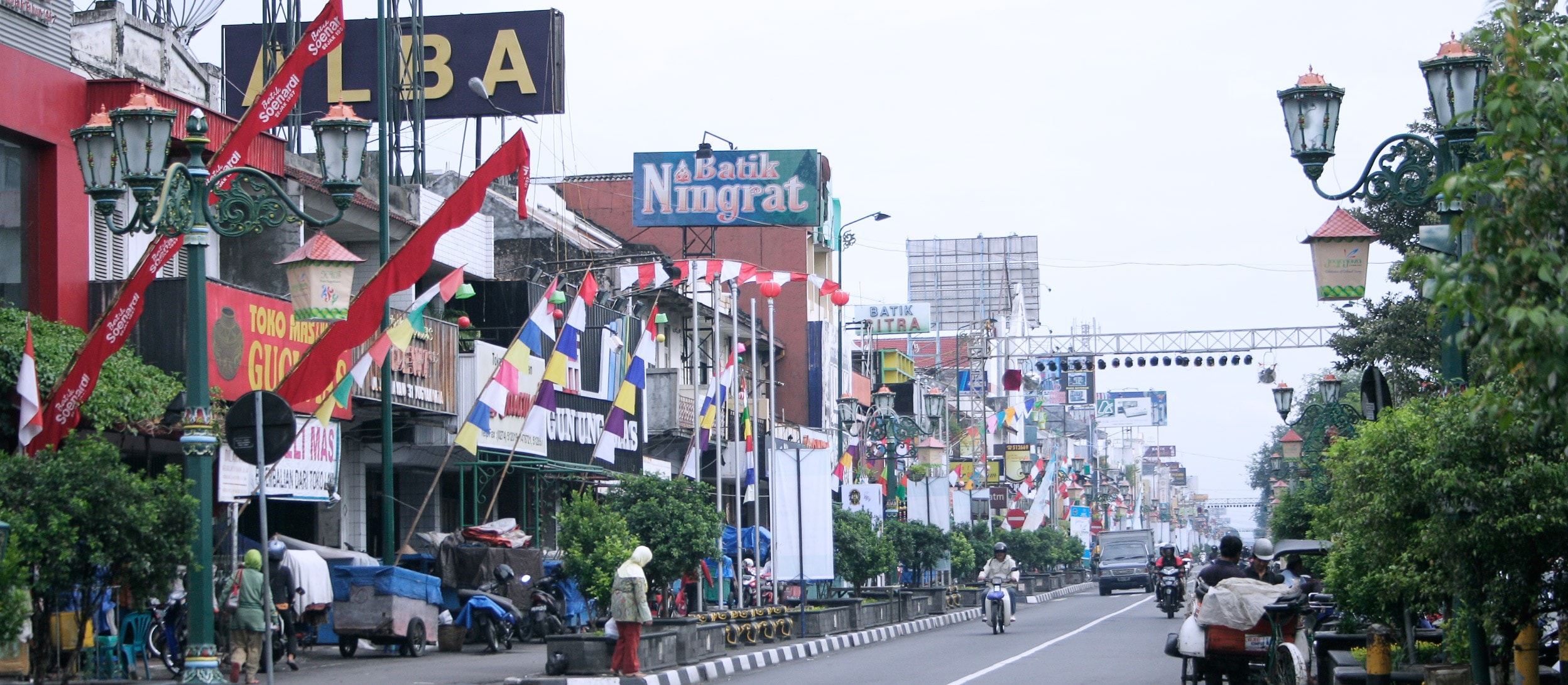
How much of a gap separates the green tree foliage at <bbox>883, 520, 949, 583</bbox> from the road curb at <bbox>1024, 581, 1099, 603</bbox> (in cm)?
1270

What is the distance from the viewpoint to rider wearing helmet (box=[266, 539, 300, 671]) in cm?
1930

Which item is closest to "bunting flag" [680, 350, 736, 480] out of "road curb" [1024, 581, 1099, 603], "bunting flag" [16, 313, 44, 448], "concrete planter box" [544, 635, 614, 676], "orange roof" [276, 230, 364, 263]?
"concrete planter box" [544, 635, 614, 676]

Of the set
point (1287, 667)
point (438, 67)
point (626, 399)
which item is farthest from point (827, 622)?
point (438, 67)

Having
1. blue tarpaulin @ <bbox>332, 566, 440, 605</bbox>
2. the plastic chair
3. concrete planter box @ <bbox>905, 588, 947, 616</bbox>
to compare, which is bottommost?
concrete planter box @ <bbox>905, 588, 947, 616</bbox>

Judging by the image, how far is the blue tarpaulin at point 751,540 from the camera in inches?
1257

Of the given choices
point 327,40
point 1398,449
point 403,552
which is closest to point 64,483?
point 327,40

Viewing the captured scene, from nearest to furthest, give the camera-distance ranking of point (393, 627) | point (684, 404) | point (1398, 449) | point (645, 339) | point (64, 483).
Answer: point (1398, 449) → point (64, 483) → point (393, 627) → point (645, 339) → point (684, 404)

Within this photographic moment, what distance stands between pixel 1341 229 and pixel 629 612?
9.27 m

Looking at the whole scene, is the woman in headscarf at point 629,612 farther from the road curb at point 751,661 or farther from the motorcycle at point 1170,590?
the motorcycle at point 1170,590

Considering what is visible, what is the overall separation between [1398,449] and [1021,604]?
40.6 meters

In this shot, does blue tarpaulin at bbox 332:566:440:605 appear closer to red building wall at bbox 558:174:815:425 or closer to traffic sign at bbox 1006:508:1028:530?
red building wall at bbox 558:174:815:425

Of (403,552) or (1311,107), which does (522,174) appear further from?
(403,552)

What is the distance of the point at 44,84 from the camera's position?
2020 cm

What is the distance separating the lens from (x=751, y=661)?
72.3 feet
